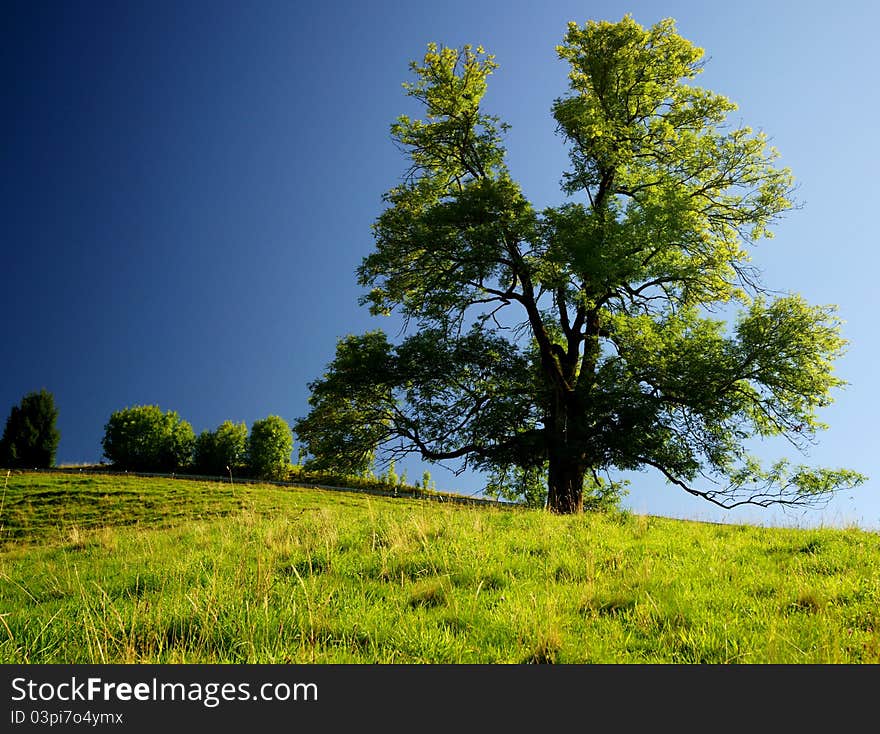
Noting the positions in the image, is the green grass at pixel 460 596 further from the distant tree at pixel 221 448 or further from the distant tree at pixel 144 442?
the distant tree at pixel 144 442

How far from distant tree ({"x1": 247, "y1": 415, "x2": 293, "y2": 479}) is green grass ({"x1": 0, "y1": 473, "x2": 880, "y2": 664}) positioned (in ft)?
91.0

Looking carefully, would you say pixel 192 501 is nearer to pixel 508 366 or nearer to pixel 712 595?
pixel 508 366

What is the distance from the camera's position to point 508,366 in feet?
59.6

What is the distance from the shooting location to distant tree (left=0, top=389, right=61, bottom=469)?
38656mm

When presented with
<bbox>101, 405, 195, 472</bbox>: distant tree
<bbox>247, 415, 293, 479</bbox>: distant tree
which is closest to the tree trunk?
<bbox>247, 415, 293, 479</bbox>: distant tree

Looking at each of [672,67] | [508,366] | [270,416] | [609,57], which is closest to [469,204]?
[508,366]

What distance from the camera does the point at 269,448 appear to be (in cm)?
3631

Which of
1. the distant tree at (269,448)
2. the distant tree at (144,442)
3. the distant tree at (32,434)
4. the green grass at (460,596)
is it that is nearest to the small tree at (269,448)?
the distant tree at (269,448)

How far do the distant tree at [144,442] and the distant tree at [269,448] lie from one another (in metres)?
6.02

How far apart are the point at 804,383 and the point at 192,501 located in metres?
20.1

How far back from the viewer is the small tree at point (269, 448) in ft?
118

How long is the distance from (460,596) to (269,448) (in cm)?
3342

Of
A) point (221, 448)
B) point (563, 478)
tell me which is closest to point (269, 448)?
point (221, 448)
